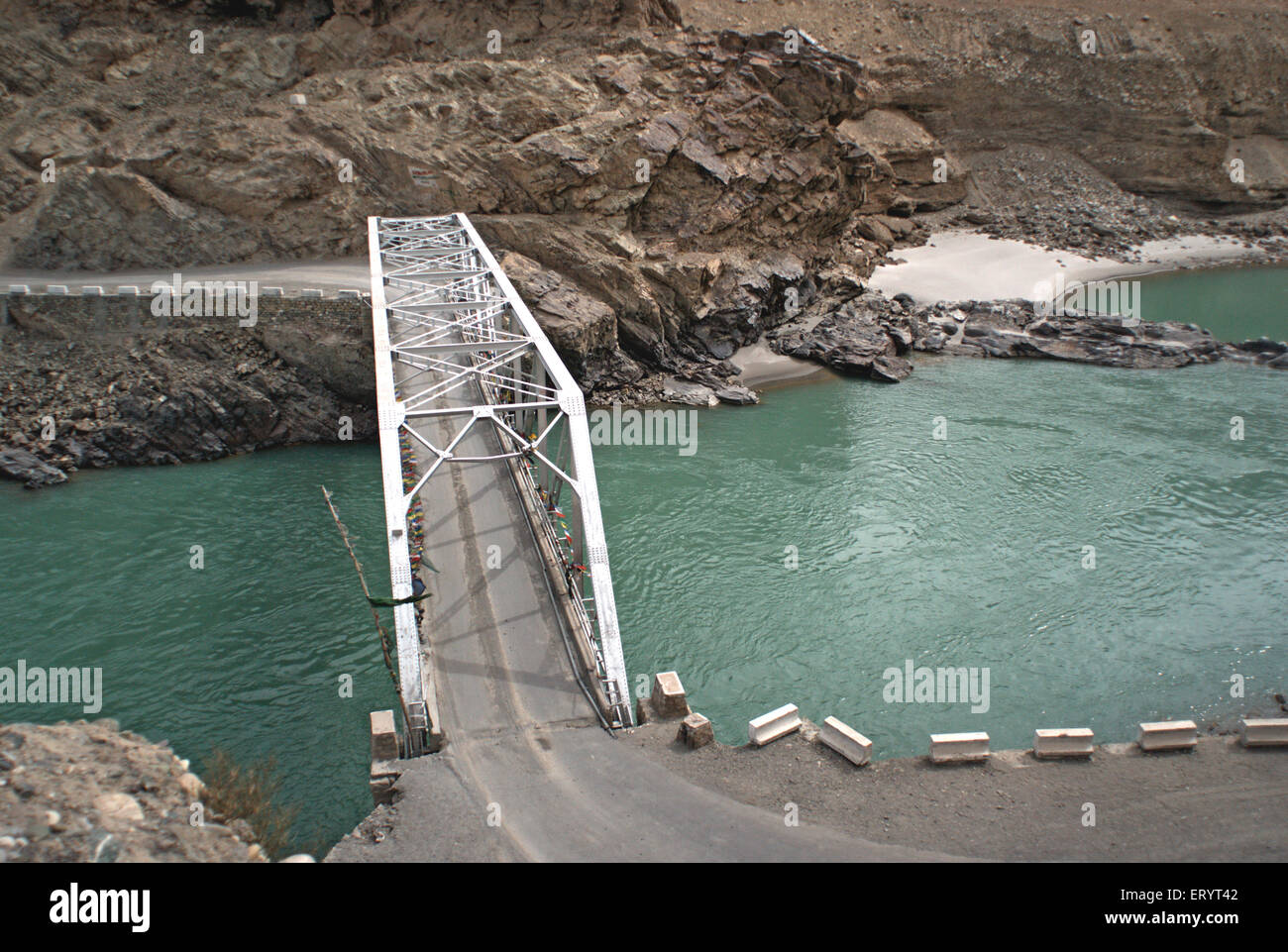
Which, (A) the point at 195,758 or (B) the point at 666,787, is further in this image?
(A) the point at 195,758

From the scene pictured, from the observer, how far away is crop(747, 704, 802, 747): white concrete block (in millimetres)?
11845

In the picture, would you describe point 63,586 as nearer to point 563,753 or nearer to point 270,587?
point 270,587

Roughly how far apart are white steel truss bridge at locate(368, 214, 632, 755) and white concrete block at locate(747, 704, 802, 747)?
74.4 inches

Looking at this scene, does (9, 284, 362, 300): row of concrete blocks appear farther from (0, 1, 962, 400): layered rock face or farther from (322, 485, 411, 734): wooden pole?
(322, 485, 411, 734): wooden pole

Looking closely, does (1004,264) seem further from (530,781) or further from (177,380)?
(530,781)

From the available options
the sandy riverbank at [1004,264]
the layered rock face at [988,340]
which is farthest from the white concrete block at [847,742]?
the sandy riverbank at [1004,264]

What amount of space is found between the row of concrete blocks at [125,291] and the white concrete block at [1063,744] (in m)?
24.1

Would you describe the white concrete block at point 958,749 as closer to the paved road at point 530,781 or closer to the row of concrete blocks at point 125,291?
the paved road at point 530,781

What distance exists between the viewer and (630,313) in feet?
111

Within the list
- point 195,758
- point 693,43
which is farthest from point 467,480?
point 693,43

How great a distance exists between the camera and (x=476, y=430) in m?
21.7

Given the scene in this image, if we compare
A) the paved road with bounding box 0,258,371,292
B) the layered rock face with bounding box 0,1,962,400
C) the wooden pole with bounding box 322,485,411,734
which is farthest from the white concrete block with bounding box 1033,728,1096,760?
the paved road with bounding box 0,258,371,292
